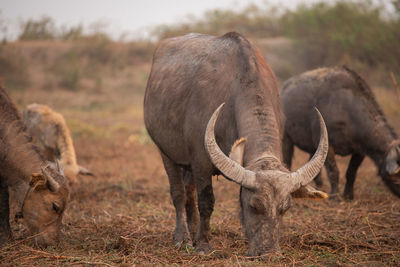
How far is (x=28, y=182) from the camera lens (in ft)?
17.5

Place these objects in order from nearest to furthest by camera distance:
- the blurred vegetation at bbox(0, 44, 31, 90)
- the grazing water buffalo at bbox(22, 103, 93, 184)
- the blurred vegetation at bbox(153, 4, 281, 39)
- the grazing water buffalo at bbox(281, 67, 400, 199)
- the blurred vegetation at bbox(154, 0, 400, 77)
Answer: the grazing water buffalo at bbox(281, 67, 400, 199)
the grazing water buffalo at bbox(22, 103, 93, 184)
the blurred vegetation at bbox(154, 0, 400, 77)
the blurred vegetation at bbox(0, 44, 31, 90)
the blurred vegetation at bbox(153, 4, 281, 39)

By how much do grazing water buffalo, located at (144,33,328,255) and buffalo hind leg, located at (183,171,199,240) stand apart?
1cm

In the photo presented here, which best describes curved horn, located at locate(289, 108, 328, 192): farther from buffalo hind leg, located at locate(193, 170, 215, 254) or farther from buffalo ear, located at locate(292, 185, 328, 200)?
buffalo hind leg, located at locate(193, 170, 215, 254)

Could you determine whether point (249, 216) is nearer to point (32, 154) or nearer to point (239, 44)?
point (239, 44)

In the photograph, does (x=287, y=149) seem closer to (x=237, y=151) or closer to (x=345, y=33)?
(x=237, y=151)

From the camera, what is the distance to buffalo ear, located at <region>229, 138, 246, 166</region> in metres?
4.17

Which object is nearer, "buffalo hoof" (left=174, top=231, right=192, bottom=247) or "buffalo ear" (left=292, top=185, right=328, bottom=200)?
"buffalo ear" (left=292, top=185, right=328, bottom=200)

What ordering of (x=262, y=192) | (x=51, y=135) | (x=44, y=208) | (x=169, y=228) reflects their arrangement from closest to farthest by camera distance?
(x=262, y=192)
(x=44, y=208)
(x=169, y=228)
(x=51, y=135)

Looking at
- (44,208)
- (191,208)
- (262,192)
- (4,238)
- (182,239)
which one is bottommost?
(182,239)

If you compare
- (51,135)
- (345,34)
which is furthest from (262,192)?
(345,34)

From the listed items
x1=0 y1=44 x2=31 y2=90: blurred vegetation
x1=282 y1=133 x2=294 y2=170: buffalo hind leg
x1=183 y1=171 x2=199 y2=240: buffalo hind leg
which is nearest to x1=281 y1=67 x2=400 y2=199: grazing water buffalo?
x1=282 y1=133 x2=294 y2=170: buffalo hind leg

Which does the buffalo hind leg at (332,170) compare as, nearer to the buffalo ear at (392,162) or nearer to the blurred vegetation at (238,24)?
the buffalo ear at (392,162)

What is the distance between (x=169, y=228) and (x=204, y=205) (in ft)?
5.56

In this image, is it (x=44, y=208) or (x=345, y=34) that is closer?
(x=44, y=208)
